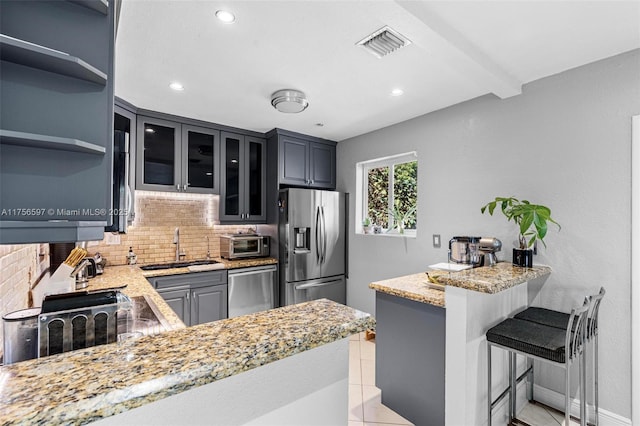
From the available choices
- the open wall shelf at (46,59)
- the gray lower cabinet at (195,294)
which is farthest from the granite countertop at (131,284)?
the open wall shelf at (46,59)

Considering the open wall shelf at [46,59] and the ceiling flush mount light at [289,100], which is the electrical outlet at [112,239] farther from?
the open wall shelf at [46,59]

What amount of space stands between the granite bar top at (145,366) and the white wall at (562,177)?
2062 millimetres

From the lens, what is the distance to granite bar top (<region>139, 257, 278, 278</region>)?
2859 mm

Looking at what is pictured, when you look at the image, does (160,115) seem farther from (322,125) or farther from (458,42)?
(458,42)

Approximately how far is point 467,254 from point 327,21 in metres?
1.89

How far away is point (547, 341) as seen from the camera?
1.62m

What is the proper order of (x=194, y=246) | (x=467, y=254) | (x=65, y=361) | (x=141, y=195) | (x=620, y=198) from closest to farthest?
1. (x=65, y=361)
2. (x=620, y=198)
3. (x=467, y=254)
4. (x=141, y=195)
5. (x=194, y=246)

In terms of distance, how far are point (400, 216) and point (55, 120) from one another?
10.3ft

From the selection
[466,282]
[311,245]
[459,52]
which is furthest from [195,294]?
[459,52]

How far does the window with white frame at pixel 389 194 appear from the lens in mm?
3391

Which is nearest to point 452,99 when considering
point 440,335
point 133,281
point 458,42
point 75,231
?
point 458,42

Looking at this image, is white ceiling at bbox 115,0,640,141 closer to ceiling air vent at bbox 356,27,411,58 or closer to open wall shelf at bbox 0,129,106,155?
ceiling air vent at bbox 356,27,411,58

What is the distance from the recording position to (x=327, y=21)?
1.66 meters

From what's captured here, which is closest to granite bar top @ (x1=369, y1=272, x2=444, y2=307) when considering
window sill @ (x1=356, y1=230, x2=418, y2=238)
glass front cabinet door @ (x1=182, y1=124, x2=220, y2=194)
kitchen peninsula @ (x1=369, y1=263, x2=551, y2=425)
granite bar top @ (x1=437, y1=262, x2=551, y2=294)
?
kitchen peninsula @ (x1=369, y1=263, x2=551, y2=425)
